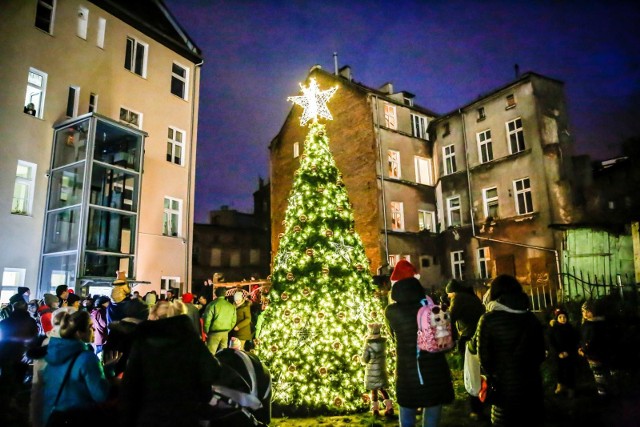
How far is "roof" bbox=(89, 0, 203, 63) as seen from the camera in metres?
18.5

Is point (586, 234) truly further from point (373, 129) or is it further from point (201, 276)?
point (201, 276)

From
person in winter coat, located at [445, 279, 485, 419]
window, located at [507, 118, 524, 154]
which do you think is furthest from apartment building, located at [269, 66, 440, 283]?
person in winter coat, located at [445, 279, 485, 419]

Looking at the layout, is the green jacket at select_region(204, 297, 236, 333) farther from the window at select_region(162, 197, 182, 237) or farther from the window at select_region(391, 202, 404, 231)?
the window at select_region(391, 202, 404, 231)

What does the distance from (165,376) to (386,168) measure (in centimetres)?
2477

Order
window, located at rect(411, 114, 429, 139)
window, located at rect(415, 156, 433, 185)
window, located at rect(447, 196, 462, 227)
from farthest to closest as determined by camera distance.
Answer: window, located at rect(411, 114, 429, 139) → window, located at rect(415, 156, 433, 185) → window, located at rect(447, 196, 462, 227)

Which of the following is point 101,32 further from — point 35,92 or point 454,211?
point 454,211

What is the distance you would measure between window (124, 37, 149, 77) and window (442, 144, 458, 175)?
63.6ft

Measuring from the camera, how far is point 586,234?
19.7m

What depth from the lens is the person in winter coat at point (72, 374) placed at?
143 inches

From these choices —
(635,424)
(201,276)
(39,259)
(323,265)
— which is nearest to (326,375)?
(323,265)

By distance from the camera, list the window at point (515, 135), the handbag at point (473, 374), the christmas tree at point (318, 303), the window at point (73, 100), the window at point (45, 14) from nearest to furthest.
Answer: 1. the handbag at point (473, 374)
2. the christmas tree at point (318, 303)
3. the window at point (45, 14)
4. the window at point (73, 100)
5. the window at point (515, 135)

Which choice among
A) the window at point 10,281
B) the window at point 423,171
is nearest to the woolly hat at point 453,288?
the window at point 10,281

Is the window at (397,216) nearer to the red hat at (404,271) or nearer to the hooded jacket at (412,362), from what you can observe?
the red hat at (404,271)

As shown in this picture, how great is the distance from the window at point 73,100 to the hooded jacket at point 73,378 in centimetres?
1514
